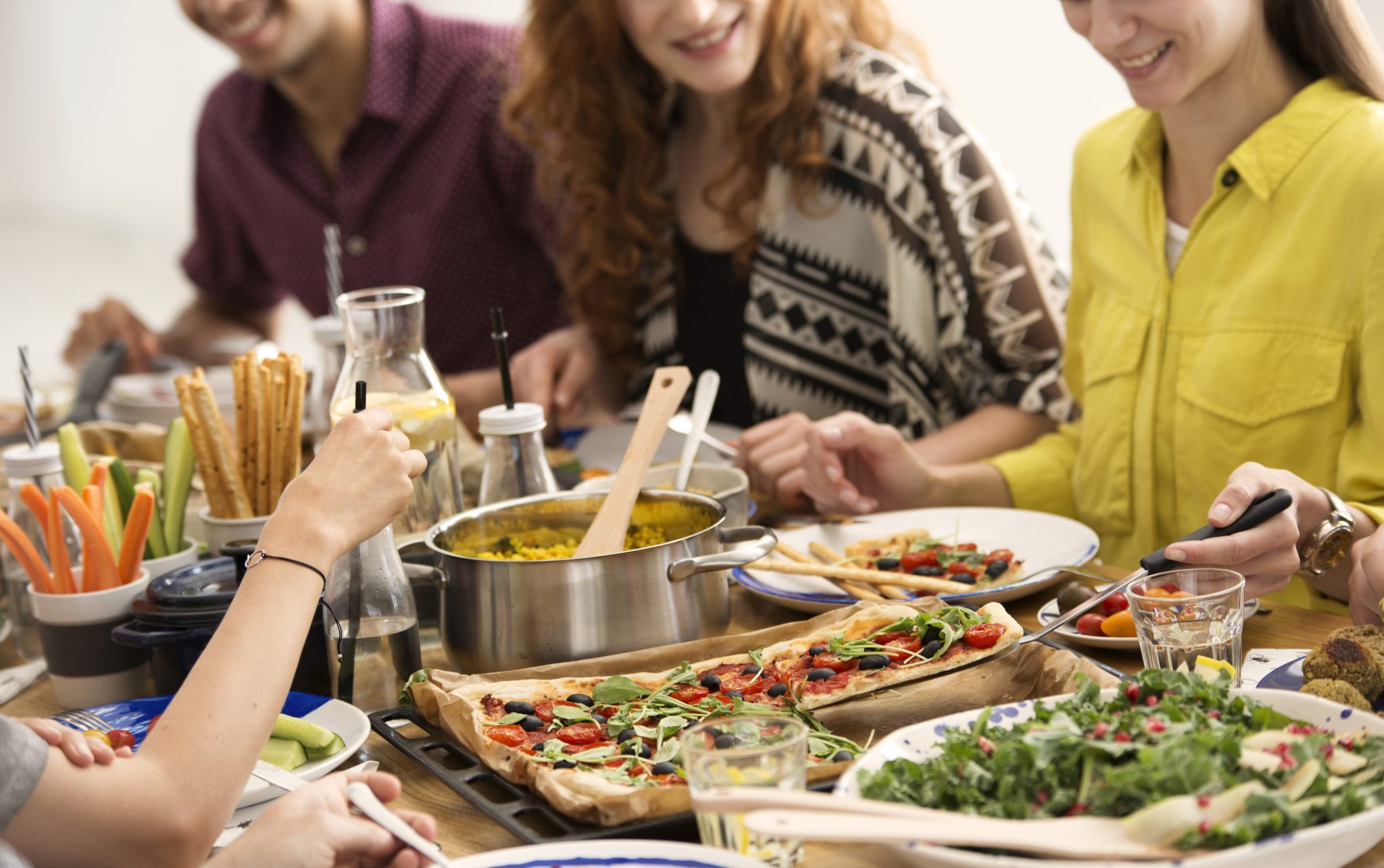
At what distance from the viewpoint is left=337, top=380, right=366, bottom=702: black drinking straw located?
1.34 metres

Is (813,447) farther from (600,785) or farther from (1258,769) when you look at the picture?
(1258,769)

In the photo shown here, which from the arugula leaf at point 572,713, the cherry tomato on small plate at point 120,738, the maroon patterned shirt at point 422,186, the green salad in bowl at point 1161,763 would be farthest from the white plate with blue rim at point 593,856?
the maroon patterned shirt at point 422,186

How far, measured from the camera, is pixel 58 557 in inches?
58.5

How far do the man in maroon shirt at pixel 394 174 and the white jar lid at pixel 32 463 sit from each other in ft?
5.49

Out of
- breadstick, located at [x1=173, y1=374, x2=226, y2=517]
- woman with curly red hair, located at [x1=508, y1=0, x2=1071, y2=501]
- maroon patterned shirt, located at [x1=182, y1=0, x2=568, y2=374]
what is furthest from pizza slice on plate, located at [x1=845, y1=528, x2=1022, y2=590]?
maroon patterned shirt, located at [x1=182, y1=0, x2=568, y2=374]

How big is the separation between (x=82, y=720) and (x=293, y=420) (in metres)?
0.48

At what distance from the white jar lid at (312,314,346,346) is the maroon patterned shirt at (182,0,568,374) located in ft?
4.52

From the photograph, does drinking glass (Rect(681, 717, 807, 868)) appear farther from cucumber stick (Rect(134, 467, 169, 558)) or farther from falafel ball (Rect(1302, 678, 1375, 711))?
cucumber stick (Rect(134, 467, 169, 558))

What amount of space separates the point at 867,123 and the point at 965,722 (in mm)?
1607

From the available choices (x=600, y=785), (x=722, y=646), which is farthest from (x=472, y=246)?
(x=600, y=785)

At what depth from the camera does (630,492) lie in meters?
1.49

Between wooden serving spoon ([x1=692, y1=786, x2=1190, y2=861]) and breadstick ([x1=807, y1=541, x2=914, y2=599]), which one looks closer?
wooden serving spoon ([x1=692, y1=786, x2=1190, y2=861])

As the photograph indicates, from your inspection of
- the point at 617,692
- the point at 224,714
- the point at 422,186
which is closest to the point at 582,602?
the point at 617,692

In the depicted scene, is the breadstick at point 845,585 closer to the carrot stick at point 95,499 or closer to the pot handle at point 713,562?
the pot handle at point 713,562
